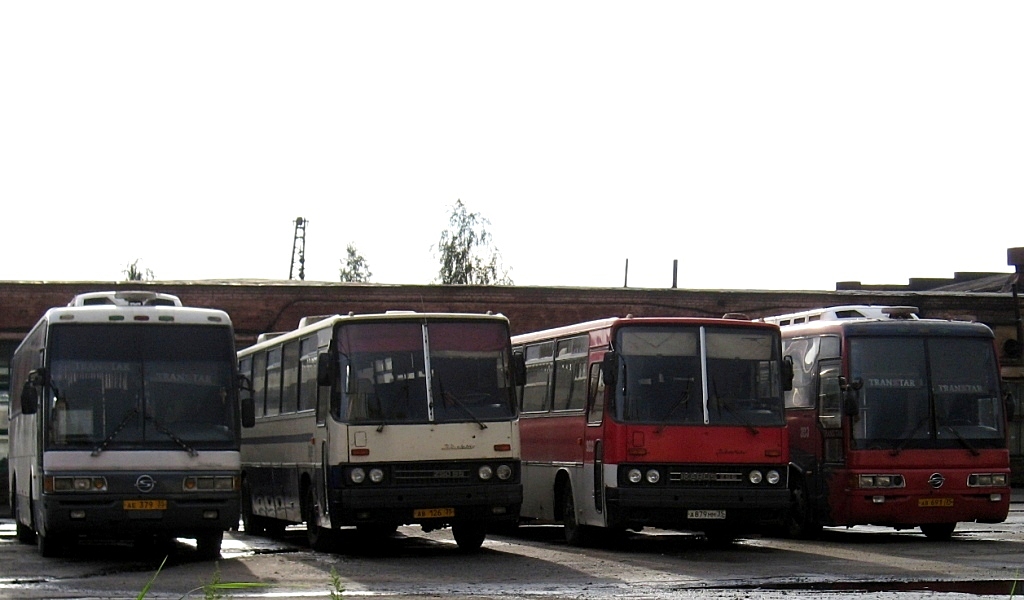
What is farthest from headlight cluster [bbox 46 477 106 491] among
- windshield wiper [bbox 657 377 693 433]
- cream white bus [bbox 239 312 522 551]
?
windshield wiper [bbox 657 377 693 433]

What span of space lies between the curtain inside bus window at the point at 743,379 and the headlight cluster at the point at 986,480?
305 centimetres

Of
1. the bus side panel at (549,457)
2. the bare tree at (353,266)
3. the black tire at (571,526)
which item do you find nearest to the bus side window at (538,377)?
the bus side panel at (549,457)

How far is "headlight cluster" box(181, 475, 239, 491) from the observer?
1733 centimetres

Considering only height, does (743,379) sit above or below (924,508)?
above

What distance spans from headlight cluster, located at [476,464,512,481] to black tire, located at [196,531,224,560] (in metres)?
2.89

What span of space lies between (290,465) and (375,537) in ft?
7.12

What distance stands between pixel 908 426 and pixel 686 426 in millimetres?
3441

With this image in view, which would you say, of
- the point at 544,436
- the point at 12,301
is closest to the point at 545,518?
the point at 544,436

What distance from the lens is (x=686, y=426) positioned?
18750 millimetres

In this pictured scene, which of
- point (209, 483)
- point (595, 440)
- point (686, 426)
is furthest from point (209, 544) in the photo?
point (686, 426)

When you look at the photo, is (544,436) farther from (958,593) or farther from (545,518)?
(958,593)

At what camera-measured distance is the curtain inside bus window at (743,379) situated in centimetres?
1895

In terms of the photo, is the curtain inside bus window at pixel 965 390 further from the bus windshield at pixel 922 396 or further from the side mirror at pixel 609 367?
the side mirror at pixel 609 367

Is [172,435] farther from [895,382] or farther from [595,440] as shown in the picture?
[895,382]
